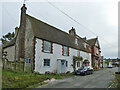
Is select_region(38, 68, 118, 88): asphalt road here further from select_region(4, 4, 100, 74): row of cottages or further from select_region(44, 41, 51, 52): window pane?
select_region(44, 41, 51, 52): window pane

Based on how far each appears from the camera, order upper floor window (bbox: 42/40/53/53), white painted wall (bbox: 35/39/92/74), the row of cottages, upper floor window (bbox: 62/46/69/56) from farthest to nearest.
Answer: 1. upper floor window (bbox: 62/46/69/56)
2. upper floor window (bbox: 42/40/53/53)
3. the row of cottages
4. white painted wall (bbox: 35/39/92/74)

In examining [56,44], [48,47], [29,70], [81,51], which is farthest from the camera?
[81,51]

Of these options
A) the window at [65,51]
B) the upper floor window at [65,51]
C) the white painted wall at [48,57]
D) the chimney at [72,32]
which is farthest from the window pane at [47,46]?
the chimney at [72,32]

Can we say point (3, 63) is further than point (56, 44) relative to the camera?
No

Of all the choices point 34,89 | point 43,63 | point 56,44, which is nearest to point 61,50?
point 56,44

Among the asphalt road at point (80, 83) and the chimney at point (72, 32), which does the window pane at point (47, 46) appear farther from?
the chimney at point (72, 32)

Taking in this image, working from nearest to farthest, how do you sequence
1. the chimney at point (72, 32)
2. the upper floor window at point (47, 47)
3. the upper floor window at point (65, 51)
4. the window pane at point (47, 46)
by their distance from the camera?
the upper floor window at point (47, 47) → the window pane at point (47, 46) → the upper floor window at point (65, 51) → the chimney at point (72, 32)

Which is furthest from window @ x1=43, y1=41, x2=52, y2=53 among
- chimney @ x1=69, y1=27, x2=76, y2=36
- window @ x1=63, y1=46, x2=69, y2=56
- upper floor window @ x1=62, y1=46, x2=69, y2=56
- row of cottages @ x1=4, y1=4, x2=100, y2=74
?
chimney @ x1=69, y1=27, x2=76, y2=36

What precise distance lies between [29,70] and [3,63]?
11.6 feet

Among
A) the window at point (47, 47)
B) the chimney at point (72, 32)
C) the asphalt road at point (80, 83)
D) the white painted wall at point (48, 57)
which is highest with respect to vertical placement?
the chimney at point (72, 32)

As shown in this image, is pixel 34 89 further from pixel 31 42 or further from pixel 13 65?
pixel 31 42

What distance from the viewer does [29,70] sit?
15.1 metres

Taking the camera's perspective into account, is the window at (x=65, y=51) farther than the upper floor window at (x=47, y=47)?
Yes

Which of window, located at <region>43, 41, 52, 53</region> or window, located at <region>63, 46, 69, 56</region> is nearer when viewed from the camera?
window, located at <region>43, 41, 52, 53</region>
